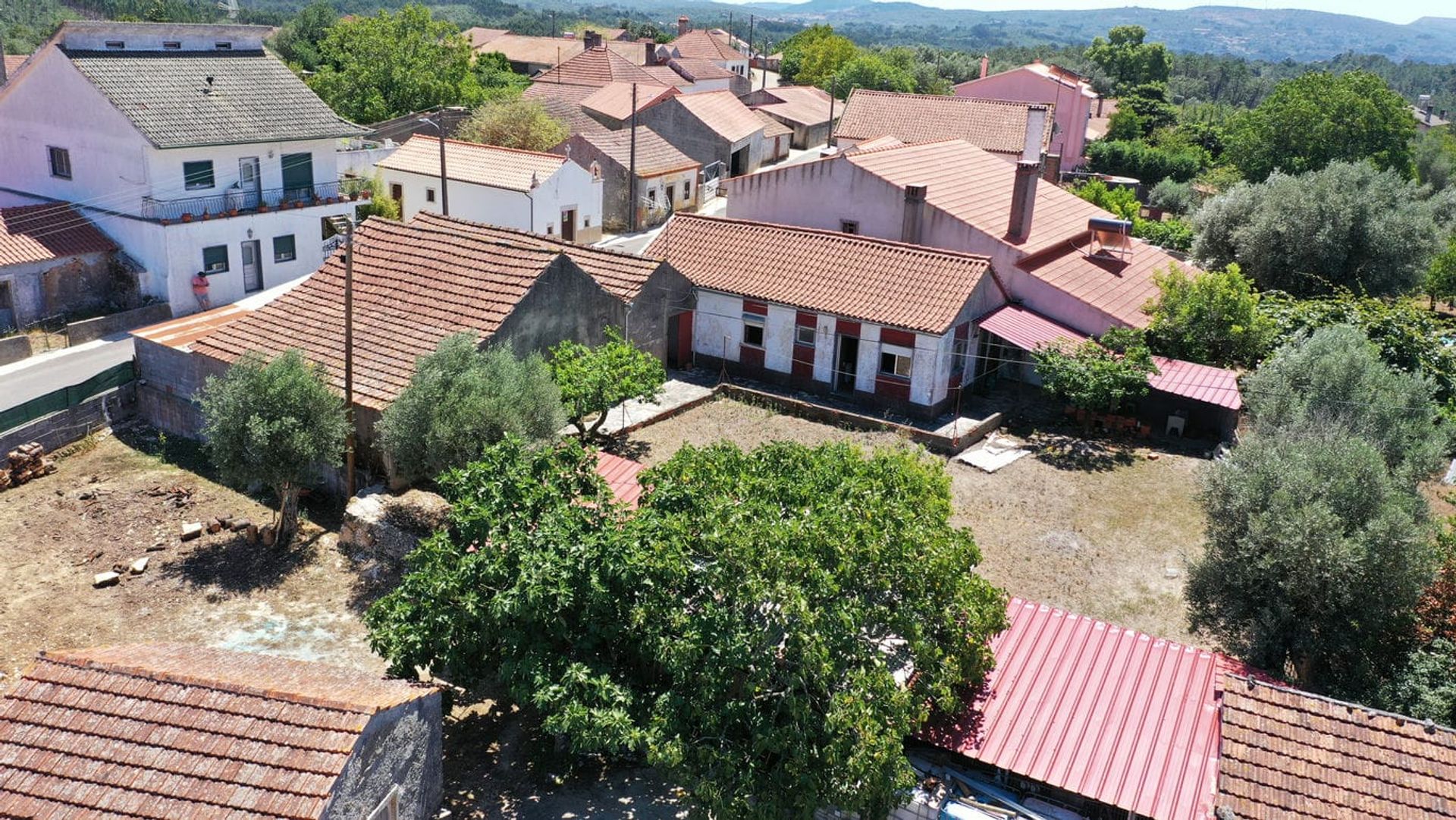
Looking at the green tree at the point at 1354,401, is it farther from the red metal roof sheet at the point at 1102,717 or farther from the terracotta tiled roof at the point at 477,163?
the terracotta tiled roof at the point at 477,163

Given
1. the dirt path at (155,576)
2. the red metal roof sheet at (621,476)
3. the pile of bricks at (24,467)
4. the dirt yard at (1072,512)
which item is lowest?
the dirt path at (155,576)

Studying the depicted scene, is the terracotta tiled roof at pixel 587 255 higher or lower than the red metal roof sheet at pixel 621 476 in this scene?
higher

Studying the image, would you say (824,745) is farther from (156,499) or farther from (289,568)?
(156,499)

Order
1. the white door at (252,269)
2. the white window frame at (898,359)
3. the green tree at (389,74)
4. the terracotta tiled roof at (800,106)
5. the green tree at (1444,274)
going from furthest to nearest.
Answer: the terracotta tiled roof at (800,106), the green tree at (389,74), the green tree at (1444,274), the white door at (252,269), the white window frame at (898,359)

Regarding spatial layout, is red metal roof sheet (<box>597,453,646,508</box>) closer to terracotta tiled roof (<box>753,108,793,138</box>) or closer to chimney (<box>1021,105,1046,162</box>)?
chimney (<box>1021,105,1046,162</box>)

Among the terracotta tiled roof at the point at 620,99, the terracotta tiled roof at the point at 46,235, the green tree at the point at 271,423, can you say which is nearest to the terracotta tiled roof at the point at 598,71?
the terracotta tiled roof at the point at 620,99

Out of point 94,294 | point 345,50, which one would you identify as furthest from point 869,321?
point 345,50

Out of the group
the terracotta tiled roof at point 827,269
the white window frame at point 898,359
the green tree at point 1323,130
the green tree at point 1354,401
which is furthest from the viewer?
the green tree at point 1323,130

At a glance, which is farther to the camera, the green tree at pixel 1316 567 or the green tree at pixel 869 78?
the green tree at pixel 869 78
